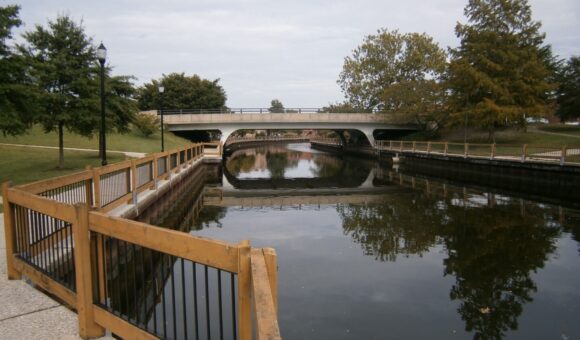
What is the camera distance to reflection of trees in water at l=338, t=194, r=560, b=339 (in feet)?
23.7

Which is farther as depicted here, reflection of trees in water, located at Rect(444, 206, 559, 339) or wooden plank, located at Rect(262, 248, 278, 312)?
reflection of trees in water, located at Rect(444, 206, 559, 339)

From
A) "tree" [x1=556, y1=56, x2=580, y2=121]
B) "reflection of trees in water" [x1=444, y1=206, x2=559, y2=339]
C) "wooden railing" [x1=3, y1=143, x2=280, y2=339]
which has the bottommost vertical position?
"reflection of trees in water" [x1=444, y1=206, x2=559, y2=339]

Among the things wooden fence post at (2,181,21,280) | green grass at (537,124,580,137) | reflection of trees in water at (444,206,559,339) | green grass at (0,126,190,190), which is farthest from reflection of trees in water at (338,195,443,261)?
green grass at (537,124,580,137)

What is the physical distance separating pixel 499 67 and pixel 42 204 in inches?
1533

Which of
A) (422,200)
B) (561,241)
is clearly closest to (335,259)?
(561,241)

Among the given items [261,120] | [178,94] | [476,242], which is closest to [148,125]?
[261,120]

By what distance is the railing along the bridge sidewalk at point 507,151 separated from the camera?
831 inches

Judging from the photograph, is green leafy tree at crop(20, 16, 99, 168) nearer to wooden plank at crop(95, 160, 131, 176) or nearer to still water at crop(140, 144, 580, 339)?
still water at crop(140, 144, 580, 339)

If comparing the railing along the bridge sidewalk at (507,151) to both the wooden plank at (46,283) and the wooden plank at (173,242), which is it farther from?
the wooden plank at (46,283)

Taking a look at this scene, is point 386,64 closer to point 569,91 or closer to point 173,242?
point 569,91

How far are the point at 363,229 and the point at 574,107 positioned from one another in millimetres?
42059

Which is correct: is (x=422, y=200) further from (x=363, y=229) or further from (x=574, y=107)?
(x=574, y=107)

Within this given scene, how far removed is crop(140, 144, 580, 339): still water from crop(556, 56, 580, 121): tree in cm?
3155

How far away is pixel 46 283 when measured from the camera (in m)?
4.63
